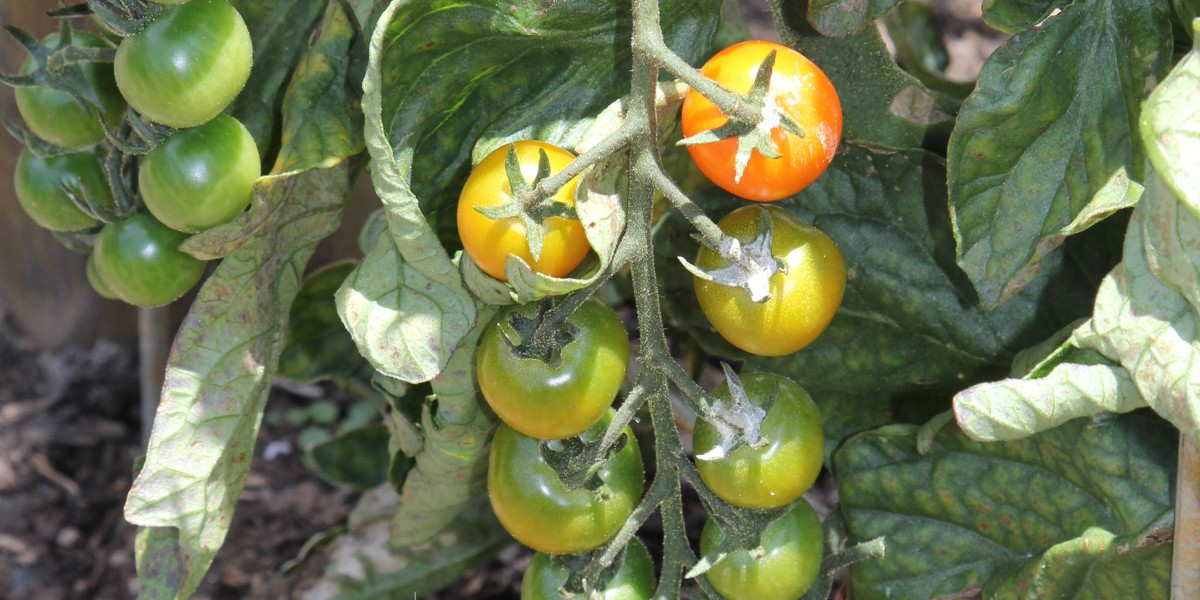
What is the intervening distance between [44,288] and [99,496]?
1.09ft

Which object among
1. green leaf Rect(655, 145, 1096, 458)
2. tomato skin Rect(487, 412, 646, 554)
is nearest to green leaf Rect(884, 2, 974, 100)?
green leaf Rect(655, 145, 1096, 458)

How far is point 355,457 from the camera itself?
5.19 feet

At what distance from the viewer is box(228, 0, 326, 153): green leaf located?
1195mm

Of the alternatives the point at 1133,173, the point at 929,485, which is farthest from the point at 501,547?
the point at 1133,173

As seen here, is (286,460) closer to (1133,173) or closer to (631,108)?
(631,108)

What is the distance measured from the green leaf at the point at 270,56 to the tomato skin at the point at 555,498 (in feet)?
1.32

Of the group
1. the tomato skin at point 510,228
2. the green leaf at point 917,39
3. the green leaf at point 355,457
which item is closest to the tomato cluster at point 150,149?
the tomato skin at point 510,228

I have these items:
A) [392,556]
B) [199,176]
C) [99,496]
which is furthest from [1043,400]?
[99,496]

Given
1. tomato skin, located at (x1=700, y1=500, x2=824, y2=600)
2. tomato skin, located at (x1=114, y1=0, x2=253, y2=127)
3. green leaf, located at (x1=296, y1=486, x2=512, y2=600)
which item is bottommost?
green leaf, located at (x1=296, y1=486, x2=512, y2=600)

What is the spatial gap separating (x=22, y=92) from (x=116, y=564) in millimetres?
761

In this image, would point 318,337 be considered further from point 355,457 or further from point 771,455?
point 771,455

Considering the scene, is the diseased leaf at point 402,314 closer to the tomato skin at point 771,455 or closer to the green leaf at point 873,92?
the tomato skin at point 771,455

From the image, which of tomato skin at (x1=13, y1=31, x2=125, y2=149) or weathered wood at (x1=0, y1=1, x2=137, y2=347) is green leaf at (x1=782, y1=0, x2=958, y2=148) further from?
weathered wood at (x1=0, y1=1, x2=137, y2=347)

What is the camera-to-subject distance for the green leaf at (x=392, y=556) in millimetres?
1497
